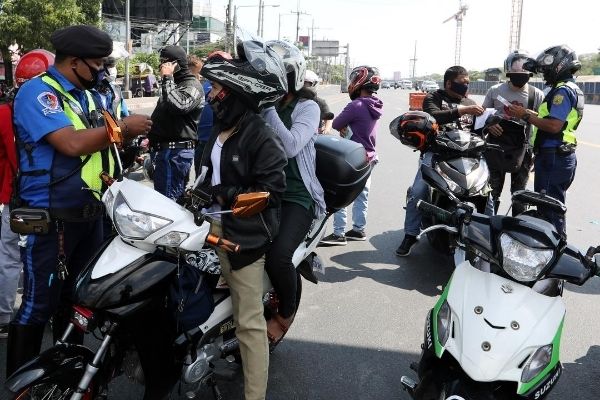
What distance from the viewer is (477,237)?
255 centimetres

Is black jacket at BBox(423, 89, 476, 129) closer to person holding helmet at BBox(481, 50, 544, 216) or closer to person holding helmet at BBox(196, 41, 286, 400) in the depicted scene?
person holding helmet at BBox(481, 50, 544, 216)

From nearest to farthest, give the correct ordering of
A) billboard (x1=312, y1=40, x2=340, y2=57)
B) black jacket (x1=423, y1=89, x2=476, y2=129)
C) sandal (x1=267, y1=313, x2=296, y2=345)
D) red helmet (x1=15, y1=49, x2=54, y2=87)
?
sandal (x1=267, y1=313, x2=296, y2=345), red helmet (x1=15, y1=49, x2=54, y2=87), black jacket (x1=423, y1=89, x2=476, y2=129), billboard (x1=312, y1=40, x2=340, y2=57)

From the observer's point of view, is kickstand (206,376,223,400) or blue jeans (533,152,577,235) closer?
kickstand (206,376,223,400)

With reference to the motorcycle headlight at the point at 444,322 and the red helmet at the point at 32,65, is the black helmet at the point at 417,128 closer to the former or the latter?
the motorcycle headlight at the point at 444,322

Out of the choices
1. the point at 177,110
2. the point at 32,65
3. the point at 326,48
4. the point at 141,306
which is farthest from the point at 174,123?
the point at 326,48

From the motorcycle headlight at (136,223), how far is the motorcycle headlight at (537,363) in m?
1.62

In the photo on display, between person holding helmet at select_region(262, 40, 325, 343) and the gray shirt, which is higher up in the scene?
the gray shirt

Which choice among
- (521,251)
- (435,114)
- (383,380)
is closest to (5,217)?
(383,380)

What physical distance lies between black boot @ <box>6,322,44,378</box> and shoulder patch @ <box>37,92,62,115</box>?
1058 millimetres

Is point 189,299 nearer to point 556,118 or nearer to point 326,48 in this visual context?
point 556,118

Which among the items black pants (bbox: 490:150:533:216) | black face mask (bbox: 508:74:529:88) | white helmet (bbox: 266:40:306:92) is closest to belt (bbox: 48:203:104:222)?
white helmet (bbox: 266:40:306:92)

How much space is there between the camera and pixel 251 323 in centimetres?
266

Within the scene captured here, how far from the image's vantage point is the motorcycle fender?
225 cm

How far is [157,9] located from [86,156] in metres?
40.5
